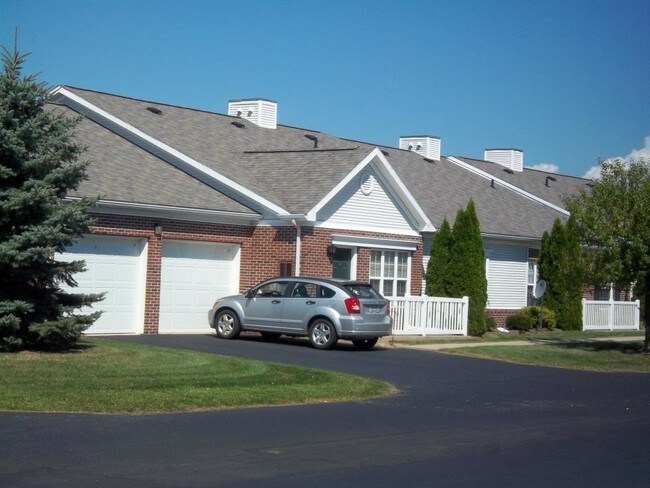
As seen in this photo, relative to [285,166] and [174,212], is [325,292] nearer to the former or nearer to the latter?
[174,212]

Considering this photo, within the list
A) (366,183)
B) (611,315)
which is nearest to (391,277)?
(366,183)

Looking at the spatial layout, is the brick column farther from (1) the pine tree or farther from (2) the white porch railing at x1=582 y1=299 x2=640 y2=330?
(2) the white porch railing at x1=582 y1=299 x2=640 y2=330

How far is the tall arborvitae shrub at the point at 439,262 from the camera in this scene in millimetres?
30984

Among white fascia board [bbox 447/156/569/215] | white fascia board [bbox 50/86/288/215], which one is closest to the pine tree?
white fascia board [bbox 50/86/288/215]

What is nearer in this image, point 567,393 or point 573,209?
point 567,393

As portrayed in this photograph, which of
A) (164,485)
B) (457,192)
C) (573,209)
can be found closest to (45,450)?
(164,485)

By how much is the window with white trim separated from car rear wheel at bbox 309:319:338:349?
6.30 m

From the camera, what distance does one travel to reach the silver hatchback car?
23141 mm

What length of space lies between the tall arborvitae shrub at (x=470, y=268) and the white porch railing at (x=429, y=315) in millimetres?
791

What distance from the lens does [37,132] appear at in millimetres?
18453

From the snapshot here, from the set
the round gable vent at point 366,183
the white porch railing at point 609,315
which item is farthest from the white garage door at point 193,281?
the white porch railing at point 609,315

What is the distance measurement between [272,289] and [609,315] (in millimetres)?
17334

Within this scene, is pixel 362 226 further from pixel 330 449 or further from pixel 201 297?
pixel 330 449

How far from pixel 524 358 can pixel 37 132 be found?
12.1m
